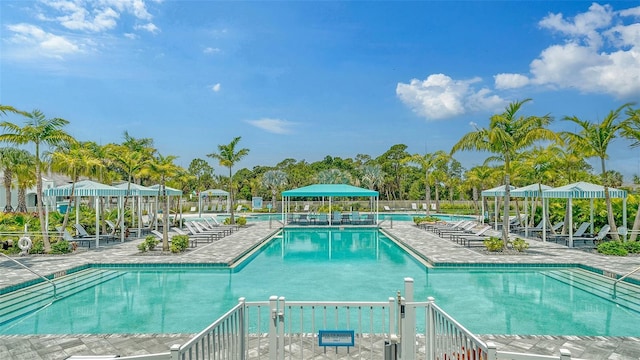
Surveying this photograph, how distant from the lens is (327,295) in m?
8.40

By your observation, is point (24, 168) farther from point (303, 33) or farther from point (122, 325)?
point (122, 325)

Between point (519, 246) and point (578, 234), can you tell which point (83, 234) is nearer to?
point (519, 246)

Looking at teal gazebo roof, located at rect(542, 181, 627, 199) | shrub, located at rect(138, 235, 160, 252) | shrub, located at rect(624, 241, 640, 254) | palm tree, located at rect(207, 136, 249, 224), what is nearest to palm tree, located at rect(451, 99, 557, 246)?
teal gazebo roof, located at rect(542, 181, 627, 199)

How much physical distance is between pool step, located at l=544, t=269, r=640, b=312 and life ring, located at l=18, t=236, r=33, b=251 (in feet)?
48.9

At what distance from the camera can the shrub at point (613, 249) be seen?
Result: 1180 cm

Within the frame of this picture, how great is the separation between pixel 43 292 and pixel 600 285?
1225 centimetres

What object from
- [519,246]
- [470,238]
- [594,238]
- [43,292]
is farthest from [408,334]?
[594,238]

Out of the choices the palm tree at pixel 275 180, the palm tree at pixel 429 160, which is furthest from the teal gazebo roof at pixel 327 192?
the palm tree at pixel 275 180

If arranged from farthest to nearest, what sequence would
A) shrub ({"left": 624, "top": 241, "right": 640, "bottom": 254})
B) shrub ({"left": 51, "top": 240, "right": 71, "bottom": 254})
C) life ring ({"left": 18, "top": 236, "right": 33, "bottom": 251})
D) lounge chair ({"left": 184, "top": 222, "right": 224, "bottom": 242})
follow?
lounge chair ({"left": 184, "top": 222, "right": 224, "bottom": 242}) → shrub ({"left": 51, "top": 240, "right": 71, "bottom": 254}) → shrub ({"left": 624, "top": 241, "right": 640, "bottom": 254}) → life ring ({"left": 18, "top": 236, "right": 33, "bottom": 251})

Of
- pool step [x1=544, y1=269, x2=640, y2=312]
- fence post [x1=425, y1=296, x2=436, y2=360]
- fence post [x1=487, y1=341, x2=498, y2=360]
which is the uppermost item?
fence post [x1=487, y1=341, x2=498, y2=360]

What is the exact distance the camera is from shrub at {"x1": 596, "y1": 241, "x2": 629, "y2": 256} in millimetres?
11797

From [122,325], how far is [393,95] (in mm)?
27083

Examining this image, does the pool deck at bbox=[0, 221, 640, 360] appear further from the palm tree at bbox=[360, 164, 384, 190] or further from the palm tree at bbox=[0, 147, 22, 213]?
the palm tree at bbox=[360, 164, 384, 190]

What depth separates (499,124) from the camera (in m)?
12.1
